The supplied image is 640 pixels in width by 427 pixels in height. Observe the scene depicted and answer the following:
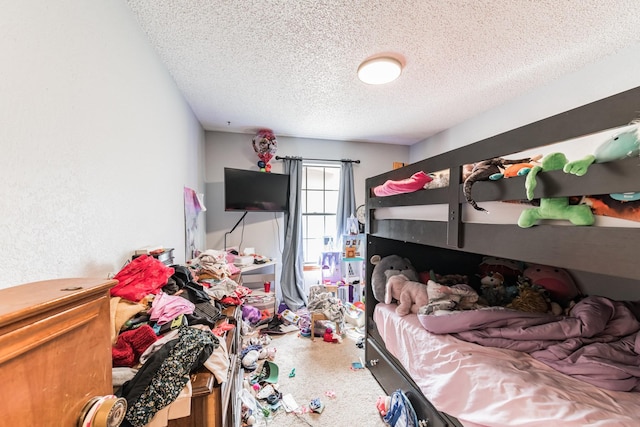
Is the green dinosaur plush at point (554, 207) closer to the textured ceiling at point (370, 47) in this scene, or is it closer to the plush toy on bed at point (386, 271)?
the textured ceiling at point (370, 47)

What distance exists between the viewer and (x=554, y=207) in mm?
809

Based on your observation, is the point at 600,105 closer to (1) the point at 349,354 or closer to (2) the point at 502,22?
(2) the point at 502,22

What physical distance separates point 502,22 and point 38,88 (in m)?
2.23

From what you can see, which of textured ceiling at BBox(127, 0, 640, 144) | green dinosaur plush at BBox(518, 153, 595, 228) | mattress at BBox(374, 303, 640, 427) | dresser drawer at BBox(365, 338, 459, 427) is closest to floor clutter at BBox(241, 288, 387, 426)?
dresser drawer at BBox(365, 338, 459, 427)

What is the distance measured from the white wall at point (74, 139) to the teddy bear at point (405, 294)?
1738mm

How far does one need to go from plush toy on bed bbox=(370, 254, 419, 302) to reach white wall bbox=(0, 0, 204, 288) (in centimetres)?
171

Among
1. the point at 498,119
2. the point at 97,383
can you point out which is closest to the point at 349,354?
the point at 97,383

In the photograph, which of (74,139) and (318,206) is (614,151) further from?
(318,206)

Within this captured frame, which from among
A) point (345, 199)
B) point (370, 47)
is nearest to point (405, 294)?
point (370, 47)

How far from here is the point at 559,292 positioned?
5.96 ft

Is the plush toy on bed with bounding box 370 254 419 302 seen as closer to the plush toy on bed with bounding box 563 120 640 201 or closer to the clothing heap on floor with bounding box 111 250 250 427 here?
the clothing heap on floor with bounding box 111 250 250 427

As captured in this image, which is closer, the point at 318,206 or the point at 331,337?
the point at 331,337

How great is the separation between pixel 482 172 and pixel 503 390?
91 centimetres

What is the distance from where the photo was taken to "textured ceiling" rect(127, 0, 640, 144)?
136cm
